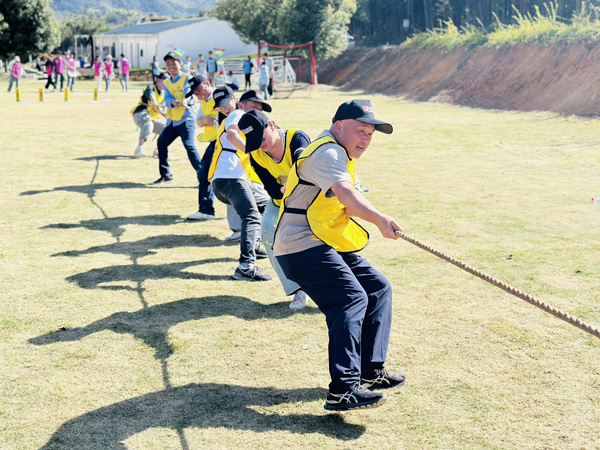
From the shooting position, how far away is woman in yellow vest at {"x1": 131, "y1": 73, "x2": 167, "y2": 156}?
48.8 feet

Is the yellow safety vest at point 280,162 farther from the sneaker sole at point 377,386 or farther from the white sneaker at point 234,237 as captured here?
the white sneaker at point 234,237

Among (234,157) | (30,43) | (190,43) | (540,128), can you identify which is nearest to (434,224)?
(234,157)

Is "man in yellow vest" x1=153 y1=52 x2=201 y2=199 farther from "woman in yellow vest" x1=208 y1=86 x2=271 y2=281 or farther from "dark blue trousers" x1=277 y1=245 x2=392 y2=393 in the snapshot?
"dark blue trousers" x1=277 y1=245 x2=392 y2=393

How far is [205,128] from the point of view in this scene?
31.4 ft

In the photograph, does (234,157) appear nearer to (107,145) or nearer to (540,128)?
(107,145)

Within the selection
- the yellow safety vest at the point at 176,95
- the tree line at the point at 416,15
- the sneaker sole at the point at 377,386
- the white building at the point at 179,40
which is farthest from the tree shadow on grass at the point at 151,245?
the white building at the point at 179,40

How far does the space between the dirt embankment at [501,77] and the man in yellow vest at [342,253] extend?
2177 centimetres

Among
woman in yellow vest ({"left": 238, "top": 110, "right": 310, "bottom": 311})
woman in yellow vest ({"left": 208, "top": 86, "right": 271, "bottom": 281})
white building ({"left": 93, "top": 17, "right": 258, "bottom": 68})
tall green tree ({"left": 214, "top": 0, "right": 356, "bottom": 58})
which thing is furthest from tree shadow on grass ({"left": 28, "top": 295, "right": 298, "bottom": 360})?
white building ({"left": 93, "top": 17, "right": 258, "bottom": 68})

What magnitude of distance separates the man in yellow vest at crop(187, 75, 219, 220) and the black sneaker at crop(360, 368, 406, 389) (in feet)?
17.8

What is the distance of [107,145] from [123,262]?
10389 mm

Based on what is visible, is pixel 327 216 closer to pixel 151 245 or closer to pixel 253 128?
pixel 253 128

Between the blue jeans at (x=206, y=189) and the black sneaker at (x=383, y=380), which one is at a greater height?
the blue jeans at (x=206, y=189)

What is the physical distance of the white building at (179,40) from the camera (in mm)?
72875

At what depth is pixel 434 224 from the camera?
9094mm
